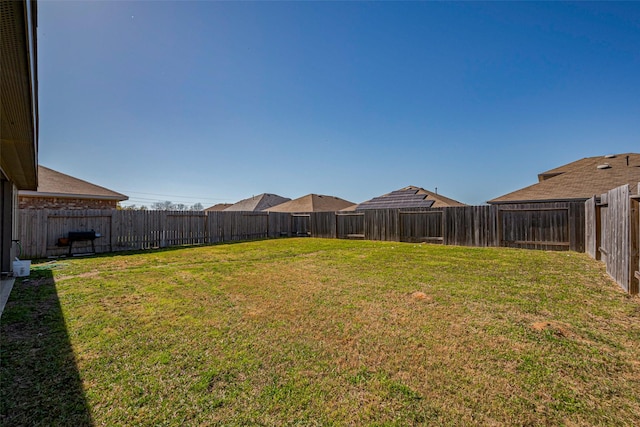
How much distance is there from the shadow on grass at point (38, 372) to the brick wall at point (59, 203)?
11.2 m

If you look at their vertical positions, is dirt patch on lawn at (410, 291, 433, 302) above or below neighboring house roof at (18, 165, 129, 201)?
below

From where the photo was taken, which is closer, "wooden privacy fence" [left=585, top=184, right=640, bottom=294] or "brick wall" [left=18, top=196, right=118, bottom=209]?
"wooden privacy fence" [left=585, top=184, right=640, bottom=294]

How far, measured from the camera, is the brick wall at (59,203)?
38.0 feet

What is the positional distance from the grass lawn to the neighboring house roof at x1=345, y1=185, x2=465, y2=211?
41.1 feet

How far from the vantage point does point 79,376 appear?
2.15 metres

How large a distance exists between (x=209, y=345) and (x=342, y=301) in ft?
6.52

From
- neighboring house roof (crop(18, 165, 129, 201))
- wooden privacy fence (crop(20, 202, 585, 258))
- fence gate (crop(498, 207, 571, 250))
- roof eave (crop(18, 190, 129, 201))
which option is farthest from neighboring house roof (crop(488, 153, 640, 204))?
neighboring house roof (crop(18, 165, 129, 201))

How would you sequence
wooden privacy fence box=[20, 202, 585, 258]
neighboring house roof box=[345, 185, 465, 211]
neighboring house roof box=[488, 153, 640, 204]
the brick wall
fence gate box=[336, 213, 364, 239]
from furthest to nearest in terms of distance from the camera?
neighboring house roof box=[345, 185, 465, 211] → fence gate box=[336, 213, 364, 239] → the brick wall → neighboring house roof box=[488, 153, 640, 204] → wooden privacy fence box=[20, 202, 585, 258]

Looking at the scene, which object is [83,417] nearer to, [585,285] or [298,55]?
[585,285]

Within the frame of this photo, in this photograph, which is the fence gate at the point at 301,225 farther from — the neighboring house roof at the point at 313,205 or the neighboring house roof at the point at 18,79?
the neighboring house roof at the point at 18,79

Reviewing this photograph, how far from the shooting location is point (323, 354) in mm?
2486

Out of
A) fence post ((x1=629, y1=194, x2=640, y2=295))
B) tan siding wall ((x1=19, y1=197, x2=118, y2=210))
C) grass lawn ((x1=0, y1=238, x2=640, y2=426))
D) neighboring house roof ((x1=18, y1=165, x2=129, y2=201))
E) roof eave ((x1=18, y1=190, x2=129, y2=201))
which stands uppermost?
neighboring house roof ((x1=18, y1=165, x2=129, y2=201))

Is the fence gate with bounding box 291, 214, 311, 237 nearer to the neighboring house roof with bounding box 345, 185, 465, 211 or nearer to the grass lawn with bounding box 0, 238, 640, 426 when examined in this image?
the neighboring house roof with bounding box 345, 185, 465, 211

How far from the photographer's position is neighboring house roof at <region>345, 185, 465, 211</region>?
680 inches
